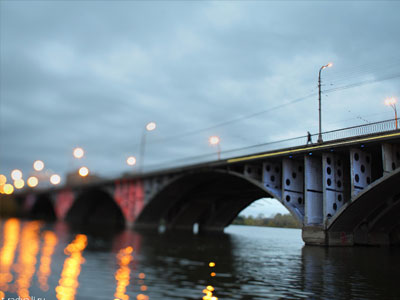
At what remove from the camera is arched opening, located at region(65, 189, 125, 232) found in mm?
104244

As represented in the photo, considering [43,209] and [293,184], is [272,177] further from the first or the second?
[43,209]

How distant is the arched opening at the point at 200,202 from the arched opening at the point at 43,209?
83069 millimetres

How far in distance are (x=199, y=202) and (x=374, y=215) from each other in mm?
40621

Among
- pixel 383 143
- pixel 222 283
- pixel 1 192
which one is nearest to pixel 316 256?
pixel 383 143

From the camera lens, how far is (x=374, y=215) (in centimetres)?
3788

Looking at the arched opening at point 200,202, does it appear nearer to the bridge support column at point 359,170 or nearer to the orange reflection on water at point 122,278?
the bridge support column at point 359,170

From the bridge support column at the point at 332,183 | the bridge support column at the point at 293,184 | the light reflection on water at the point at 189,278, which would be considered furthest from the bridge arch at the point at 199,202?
the light reflection on water at the point at 189,278

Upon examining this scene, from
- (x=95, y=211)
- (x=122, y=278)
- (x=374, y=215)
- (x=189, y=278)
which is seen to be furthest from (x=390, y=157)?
(x=95, y=211)

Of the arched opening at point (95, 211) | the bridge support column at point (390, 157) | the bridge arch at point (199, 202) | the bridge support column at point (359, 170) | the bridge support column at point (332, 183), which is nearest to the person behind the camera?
the bridge support column at point (390, 157)

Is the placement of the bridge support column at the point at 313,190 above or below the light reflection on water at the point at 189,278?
above

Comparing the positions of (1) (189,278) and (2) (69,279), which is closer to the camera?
(2) (69,279)

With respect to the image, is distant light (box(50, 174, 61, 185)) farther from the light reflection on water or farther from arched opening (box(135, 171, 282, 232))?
the light reflection on water

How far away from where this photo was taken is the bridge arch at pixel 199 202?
63969mm

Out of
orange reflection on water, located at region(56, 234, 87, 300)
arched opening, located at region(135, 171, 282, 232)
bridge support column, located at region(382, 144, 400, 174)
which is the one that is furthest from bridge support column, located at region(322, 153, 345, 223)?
arched opening, located at region(135, 171, 282, 232)
